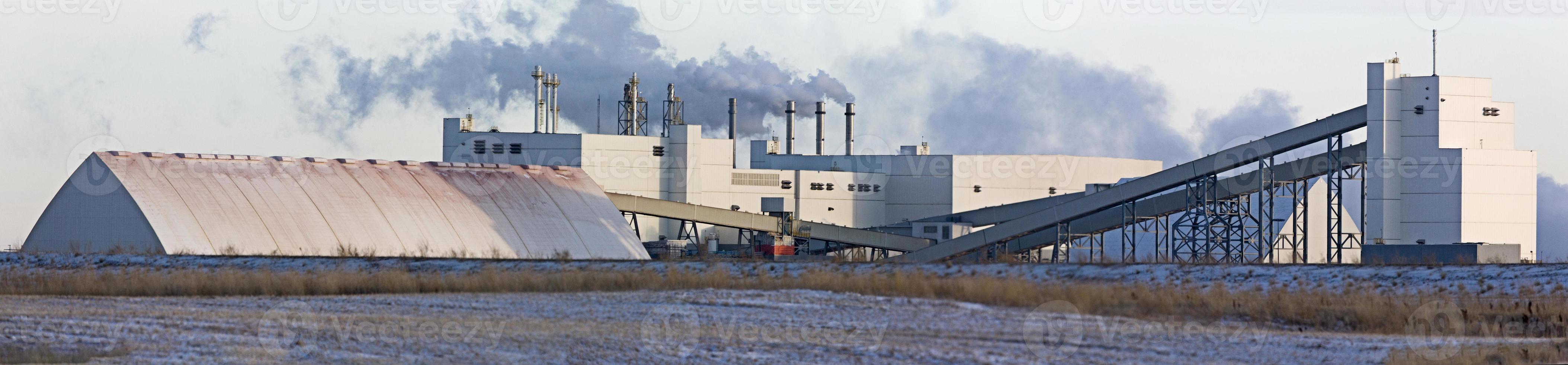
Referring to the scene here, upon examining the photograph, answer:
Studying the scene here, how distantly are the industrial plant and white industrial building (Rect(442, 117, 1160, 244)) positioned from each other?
0.13 meters

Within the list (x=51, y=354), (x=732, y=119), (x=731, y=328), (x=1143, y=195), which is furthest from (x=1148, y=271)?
(x=732, y=119)

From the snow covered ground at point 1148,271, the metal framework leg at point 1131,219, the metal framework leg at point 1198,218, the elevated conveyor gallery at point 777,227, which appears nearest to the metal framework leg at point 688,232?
the elevated conveyor gallery at point 777,227

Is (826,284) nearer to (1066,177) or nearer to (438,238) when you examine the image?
(438,238)

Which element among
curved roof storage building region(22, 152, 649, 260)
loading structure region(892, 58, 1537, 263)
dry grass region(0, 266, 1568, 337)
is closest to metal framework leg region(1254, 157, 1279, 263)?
loading structure region(892, 58, 1537, 263)

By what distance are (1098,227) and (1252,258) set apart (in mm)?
5443

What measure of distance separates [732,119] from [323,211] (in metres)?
34.6

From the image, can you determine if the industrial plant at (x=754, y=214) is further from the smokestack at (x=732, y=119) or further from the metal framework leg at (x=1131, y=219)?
the smokestack at (x=732, y=119)

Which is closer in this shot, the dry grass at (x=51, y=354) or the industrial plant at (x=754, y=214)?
the dry grass at (x=51, y=354)

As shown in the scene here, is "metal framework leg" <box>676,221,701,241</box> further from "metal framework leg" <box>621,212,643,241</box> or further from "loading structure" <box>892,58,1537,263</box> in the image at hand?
"loading structure" <box>892,58,1537,263</box>

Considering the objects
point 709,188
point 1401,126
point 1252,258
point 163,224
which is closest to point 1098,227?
point 1252,258

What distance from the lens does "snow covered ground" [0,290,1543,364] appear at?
15938 mm

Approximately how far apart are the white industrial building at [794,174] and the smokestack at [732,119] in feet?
14.7

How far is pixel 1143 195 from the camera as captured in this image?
47.5 m

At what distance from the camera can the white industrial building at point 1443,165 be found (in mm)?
40625
